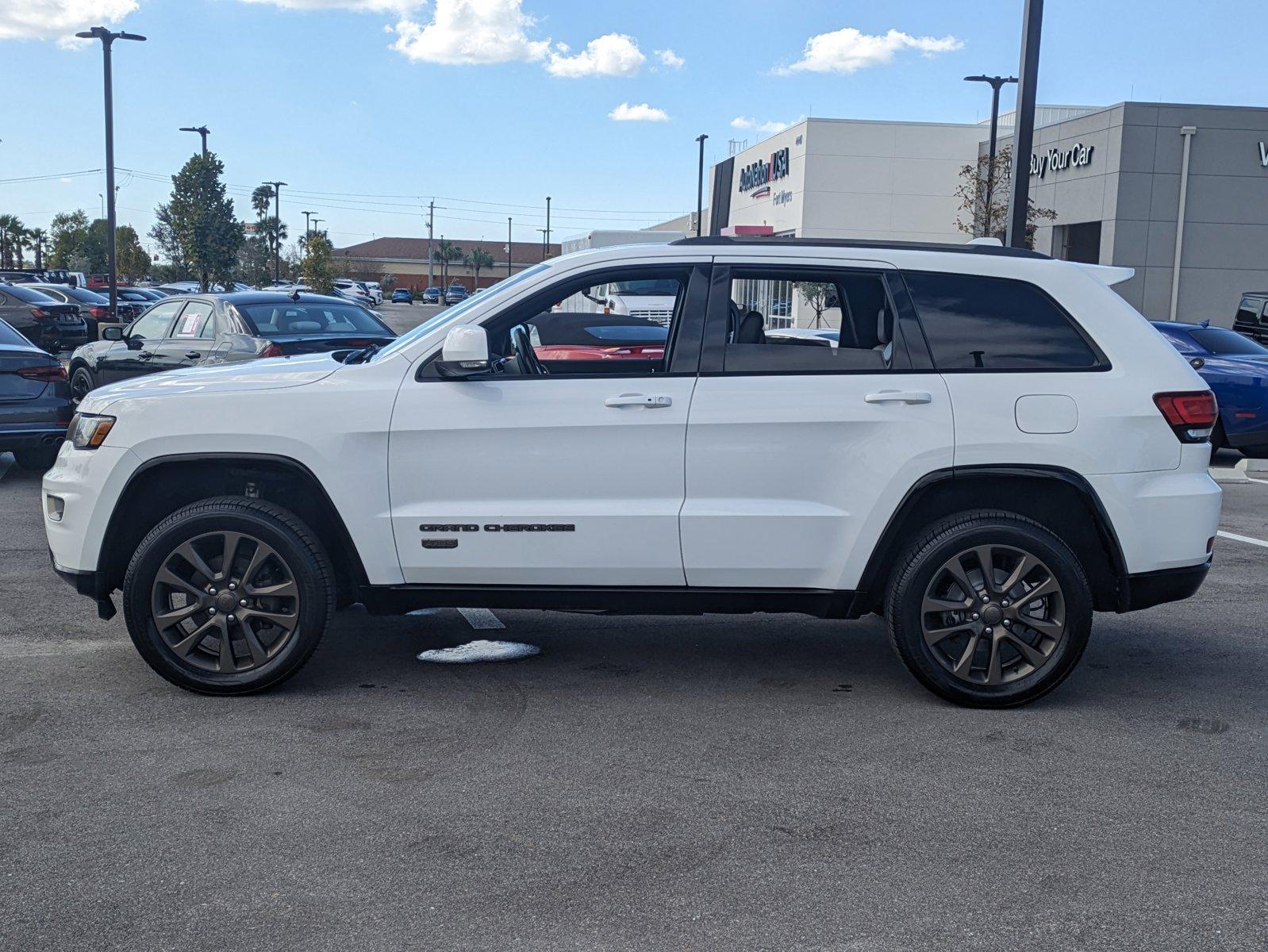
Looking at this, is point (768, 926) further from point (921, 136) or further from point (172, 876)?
point (921, 136)

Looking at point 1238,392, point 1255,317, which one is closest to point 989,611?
point 1238,392

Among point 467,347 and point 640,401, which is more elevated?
point 467,347

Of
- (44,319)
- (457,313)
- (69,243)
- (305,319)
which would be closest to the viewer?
(457,313)

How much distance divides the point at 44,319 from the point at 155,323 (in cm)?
1583

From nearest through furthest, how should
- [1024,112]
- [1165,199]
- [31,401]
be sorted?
1. [31,401]
2. [1024,112]
3. [1165,199]

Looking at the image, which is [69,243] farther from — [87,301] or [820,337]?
[820,337]

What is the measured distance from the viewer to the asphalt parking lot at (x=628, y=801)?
3387mm

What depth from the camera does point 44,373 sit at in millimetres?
10633

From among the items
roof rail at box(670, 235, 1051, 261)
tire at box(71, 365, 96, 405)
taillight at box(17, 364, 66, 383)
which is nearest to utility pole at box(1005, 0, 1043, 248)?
roof rail at box(670, 235, 1051, 261)

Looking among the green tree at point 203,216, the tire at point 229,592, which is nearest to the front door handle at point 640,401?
the tire at point 229,592

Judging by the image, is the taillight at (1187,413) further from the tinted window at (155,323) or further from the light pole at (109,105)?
the light pole at (109,105)

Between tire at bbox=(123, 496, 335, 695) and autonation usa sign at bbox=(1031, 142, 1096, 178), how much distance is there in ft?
106

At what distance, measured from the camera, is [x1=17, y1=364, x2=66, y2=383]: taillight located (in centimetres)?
1052

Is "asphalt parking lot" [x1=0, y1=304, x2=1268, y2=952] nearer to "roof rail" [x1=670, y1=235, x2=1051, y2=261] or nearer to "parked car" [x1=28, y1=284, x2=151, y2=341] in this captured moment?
"roof rail" [x1=670, y1=235, x2=1051, y2=261]
